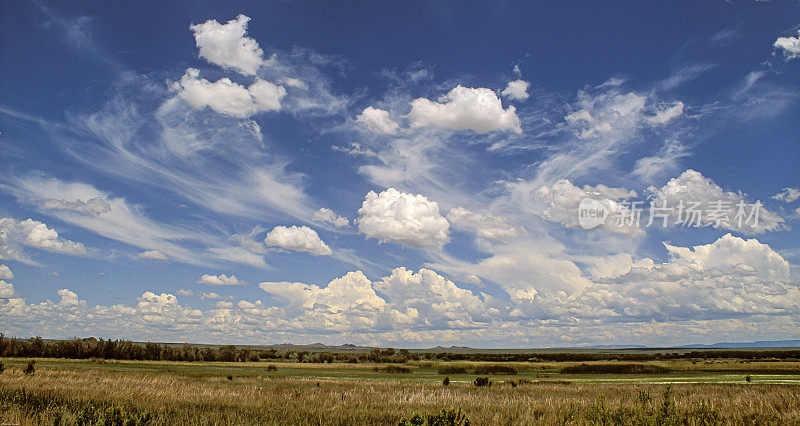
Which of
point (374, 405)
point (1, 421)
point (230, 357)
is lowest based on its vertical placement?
point (230, 357)

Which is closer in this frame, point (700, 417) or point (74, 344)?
point (700, 417)

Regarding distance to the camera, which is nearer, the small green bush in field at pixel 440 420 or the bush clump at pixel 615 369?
the small green bush in field at pixel 440 420

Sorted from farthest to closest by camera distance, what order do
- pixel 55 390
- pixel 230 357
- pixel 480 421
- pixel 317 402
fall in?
pixel 230 357 → pixel 55 390 → pixel 317 402 → pixel 480 421

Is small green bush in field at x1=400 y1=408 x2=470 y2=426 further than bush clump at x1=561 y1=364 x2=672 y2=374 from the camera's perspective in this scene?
No

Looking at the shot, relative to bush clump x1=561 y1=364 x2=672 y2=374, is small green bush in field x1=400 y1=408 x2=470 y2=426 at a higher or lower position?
higher

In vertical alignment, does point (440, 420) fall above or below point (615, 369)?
above

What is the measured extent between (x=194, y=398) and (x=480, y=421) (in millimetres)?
14199

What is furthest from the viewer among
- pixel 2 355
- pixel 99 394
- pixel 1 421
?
pixel 2 355

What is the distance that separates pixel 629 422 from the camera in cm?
1242

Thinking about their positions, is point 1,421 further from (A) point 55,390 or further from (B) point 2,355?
(B) point 2,355

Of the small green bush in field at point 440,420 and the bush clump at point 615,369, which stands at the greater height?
the small green bush in field at point 440,420

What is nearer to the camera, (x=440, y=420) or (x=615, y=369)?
(x=440, y=420)

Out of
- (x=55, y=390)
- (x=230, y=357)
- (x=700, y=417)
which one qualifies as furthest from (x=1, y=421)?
(x=230, y=357)

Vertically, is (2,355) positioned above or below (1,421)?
below
